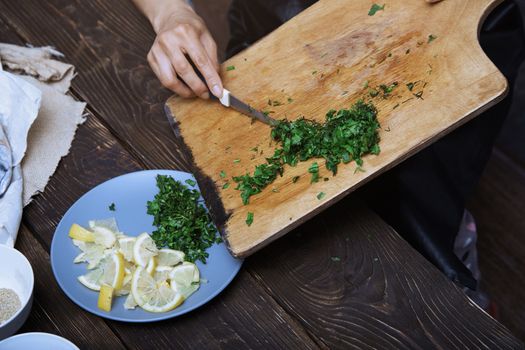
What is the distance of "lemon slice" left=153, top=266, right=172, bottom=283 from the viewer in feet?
4.07

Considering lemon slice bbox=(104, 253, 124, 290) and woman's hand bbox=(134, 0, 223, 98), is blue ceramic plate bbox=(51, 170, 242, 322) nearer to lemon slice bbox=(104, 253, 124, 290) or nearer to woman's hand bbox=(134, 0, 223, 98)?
lemon slice bbox=(104, 253, 124, 290)

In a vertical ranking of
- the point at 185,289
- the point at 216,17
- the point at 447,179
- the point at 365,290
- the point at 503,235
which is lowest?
the point at 503,235

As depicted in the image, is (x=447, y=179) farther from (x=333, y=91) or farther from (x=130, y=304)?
(x=130, y=304)

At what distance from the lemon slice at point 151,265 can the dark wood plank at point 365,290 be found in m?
0.18

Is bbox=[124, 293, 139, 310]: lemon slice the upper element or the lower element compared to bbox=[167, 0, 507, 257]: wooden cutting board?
lower

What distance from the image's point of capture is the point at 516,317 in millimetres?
2395

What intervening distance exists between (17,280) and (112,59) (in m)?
0.67

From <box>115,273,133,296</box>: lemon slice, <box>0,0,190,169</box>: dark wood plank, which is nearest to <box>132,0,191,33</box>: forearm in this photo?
<box>0,0,190,169</box>: dark wood plank

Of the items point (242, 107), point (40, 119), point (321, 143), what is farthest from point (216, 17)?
point (321, 143)

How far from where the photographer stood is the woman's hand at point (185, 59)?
1.46 metres

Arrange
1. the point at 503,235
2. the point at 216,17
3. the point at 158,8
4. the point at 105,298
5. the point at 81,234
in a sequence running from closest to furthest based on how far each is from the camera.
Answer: the point at 105,298 → the point at 81,234 → the point at 158,8 → the point at 503,235 → the point at 216,17

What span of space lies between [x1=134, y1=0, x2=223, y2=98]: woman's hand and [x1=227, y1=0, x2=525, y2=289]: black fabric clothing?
0.47 meters

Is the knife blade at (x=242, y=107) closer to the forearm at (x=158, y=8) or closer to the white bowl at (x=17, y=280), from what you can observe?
the forearm at (x=158, y=8)

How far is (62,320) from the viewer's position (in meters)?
1.24
